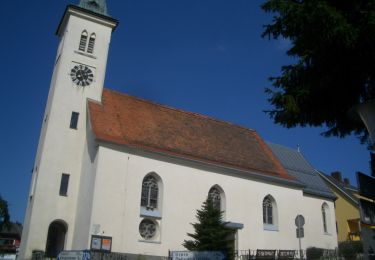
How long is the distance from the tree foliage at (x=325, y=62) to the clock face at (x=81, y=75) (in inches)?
741

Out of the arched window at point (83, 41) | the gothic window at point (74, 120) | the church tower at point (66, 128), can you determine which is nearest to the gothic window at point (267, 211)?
the church tower at point (66, 128)

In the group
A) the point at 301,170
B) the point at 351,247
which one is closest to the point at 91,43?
the point at 301,170

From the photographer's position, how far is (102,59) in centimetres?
2919

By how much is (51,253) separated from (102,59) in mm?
13767

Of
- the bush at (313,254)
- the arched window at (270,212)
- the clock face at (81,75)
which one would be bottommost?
the bush at (313,254)

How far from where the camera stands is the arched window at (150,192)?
78.5ft

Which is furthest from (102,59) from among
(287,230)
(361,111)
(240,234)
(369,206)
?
(369,206)

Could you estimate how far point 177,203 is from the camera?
81.3ft

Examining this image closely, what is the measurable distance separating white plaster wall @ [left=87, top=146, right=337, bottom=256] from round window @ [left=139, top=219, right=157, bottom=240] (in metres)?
0.43

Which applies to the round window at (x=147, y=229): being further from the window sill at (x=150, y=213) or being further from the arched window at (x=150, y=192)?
the arched window at (x=150, y=192)

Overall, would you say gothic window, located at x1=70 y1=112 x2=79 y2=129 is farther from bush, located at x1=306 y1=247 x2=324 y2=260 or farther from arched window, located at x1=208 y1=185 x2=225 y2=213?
bush, located at x1=306 y1=247 x2=324 y2=260

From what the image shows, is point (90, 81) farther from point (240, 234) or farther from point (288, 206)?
point (288, 206)

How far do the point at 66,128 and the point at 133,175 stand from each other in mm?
5885

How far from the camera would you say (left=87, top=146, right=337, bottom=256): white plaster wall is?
22359mm
